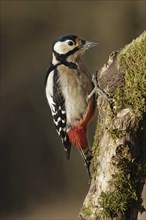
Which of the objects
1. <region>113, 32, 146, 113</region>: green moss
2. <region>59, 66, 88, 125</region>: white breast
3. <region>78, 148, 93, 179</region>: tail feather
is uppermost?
<region>113, 32, 146, 113</region>: green moss

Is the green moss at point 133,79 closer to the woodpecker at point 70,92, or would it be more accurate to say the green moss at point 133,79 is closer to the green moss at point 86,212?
the green moss at point 86,212

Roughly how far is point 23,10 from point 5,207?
339 cm

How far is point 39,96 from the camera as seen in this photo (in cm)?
1145

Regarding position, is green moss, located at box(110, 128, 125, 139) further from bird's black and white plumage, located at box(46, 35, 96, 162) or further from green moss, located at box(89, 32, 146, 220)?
bird's black and white plumage, located at box(46, 35, 96, 162)

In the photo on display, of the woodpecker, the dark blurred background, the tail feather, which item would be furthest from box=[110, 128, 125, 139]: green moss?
the dark blurred background

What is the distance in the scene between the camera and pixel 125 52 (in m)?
3.03

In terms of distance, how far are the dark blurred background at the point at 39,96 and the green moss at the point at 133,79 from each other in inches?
325

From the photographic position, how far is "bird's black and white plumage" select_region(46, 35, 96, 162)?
158 inches

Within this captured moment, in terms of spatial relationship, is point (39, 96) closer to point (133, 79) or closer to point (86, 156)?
point (86, 156)

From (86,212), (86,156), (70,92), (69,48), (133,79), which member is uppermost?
(133,79)

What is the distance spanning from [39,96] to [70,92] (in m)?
7.37

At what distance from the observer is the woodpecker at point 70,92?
158 inches

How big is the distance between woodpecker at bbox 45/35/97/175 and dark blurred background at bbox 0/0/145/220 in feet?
23.0

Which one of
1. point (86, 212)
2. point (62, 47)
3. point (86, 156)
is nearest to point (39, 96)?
point (62, 47)
